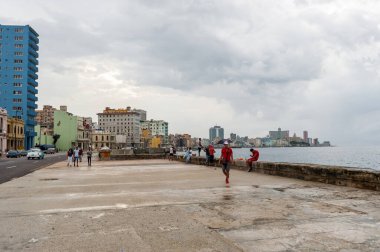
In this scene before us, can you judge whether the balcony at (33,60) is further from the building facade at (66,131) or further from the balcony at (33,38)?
the building facade at (66,131)

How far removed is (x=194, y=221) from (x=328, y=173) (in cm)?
822

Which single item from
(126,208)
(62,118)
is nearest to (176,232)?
(126,208)

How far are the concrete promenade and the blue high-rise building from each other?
4269 inches

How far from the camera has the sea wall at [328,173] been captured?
36.2 feet

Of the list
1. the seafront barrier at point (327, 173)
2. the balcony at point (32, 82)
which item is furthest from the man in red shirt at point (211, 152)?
the balcony at point (32, 82)

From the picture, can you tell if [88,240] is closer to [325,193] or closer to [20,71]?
[325,193]

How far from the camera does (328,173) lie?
13.0 m

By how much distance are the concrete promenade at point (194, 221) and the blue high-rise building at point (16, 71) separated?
108440 millimetres

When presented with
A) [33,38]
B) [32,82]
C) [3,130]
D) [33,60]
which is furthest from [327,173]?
[33,38]

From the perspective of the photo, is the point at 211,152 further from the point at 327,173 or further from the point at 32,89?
the point at 32,89

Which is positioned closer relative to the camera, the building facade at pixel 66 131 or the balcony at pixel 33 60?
the balcony at pixel 33 60

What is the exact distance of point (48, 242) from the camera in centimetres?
534

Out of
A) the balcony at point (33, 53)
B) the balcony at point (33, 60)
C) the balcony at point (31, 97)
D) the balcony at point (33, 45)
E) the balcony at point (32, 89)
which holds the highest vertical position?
the balcony at point (33, 45)

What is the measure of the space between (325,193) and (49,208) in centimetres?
781
